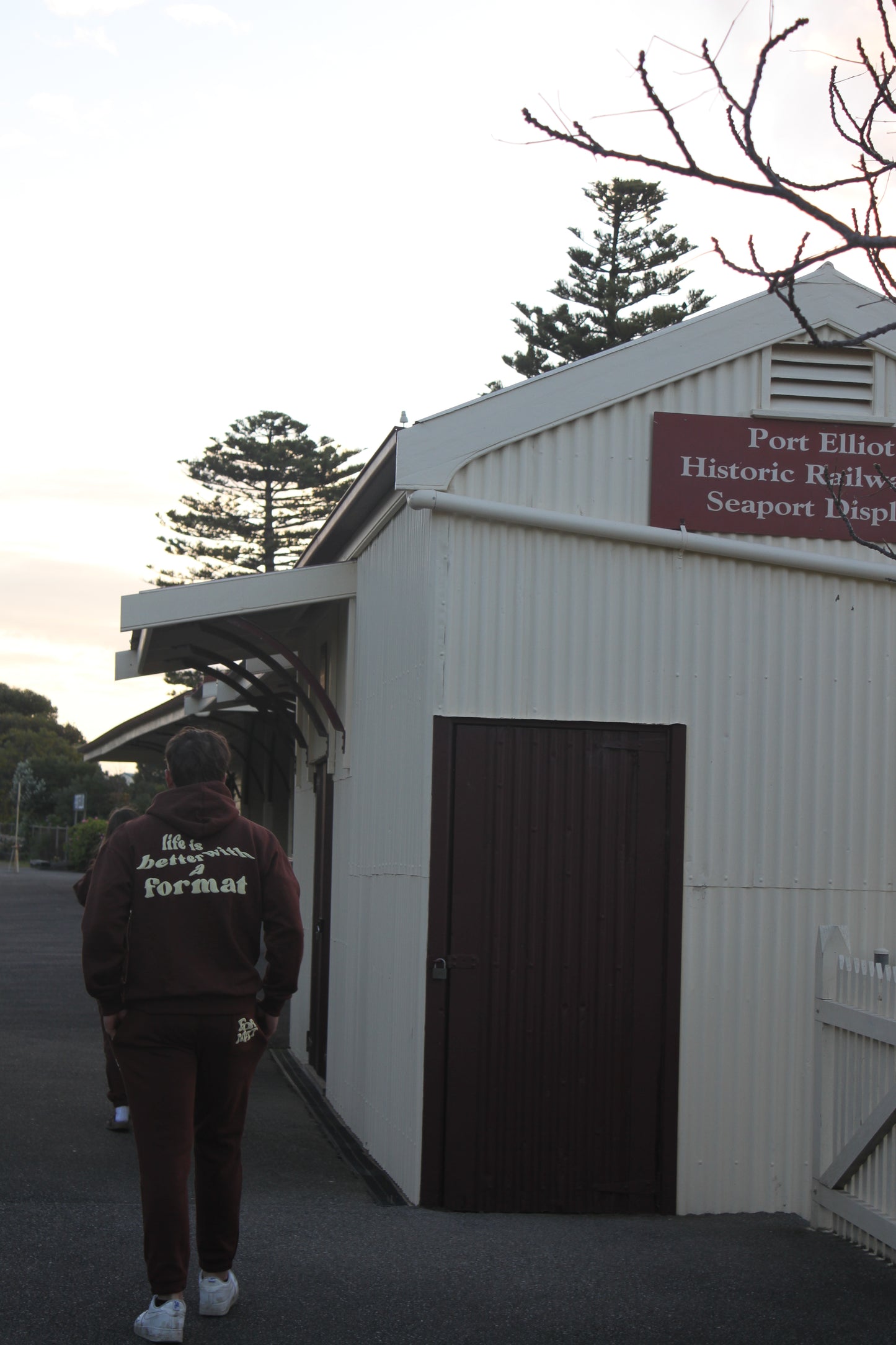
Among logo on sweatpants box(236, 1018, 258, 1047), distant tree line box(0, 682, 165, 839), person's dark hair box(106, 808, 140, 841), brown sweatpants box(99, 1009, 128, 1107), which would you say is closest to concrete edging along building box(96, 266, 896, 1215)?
brown sweatpants box(99, 1009, 128, 1107)

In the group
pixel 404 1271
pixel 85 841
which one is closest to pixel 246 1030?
pixel 404 1271

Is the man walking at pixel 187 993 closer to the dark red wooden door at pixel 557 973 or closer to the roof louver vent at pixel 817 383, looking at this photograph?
the dark red wooden door at pixel 557 973

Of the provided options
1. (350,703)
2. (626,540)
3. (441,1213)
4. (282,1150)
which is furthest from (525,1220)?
(350,703)

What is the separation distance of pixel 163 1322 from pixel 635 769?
3424 millimetres

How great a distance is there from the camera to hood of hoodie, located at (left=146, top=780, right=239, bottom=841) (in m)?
4.55

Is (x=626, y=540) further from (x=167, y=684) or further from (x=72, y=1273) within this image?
(x=167, y=684)

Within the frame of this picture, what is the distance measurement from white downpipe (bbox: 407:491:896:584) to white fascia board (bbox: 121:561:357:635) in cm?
190

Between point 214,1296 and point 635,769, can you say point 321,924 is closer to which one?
point 635,769

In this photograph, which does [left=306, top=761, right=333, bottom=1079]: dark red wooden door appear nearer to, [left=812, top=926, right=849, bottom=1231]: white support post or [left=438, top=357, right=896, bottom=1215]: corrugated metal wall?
[left=438, top=357, right=896, bottom=1215]: corrugated metal wall

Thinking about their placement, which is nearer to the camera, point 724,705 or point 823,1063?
point 823,1063

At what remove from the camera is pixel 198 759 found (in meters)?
4.71

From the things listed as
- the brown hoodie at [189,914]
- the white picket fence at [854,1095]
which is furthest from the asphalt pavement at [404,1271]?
the brown hoodie at [189,914]

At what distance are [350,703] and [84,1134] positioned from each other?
9.88ft

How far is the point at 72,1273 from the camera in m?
4.89
